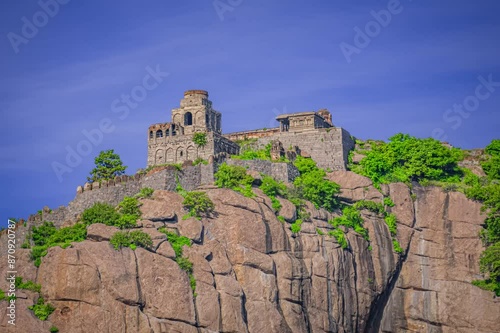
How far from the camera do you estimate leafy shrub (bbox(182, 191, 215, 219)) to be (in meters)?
97.1

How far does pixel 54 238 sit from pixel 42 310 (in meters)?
A: 9.66

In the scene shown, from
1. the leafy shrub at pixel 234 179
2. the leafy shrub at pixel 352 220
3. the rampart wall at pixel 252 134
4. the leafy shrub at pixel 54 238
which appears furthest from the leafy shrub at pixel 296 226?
the rampart wall at pixel 252 134

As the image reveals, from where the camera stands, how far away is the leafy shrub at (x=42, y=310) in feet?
272

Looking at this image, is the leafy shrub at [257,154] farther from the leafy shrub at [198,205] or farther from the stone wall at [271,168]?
the leafy shrub at [198,205]

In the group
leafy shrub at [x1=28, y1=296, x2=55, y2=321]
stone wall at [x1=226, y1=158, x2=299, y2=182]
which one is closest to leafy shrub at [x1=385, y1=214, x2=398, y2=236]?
stone wall at [x1=226, y1=158, x2=299, y2=182]

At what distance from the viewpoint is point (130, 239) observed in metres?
89.4

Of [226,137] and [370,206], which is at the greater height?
[226,137]

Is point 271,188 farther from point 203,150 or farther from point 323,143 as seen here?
point 323,143

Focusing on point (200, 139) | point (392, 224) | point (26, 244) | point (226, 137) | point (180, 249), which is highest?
point (226, 137)

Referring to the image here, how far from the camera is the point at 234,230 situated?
96625mm

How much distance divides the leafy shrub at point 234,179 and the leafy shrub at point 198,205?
195 inches

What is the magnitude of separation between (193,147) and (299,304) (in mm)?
27280

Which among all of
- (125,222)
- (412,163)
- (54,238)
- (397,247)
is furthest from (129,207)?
(412,163)

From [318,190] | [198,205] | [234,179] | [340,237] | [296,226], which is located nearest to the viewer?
[198,205]
